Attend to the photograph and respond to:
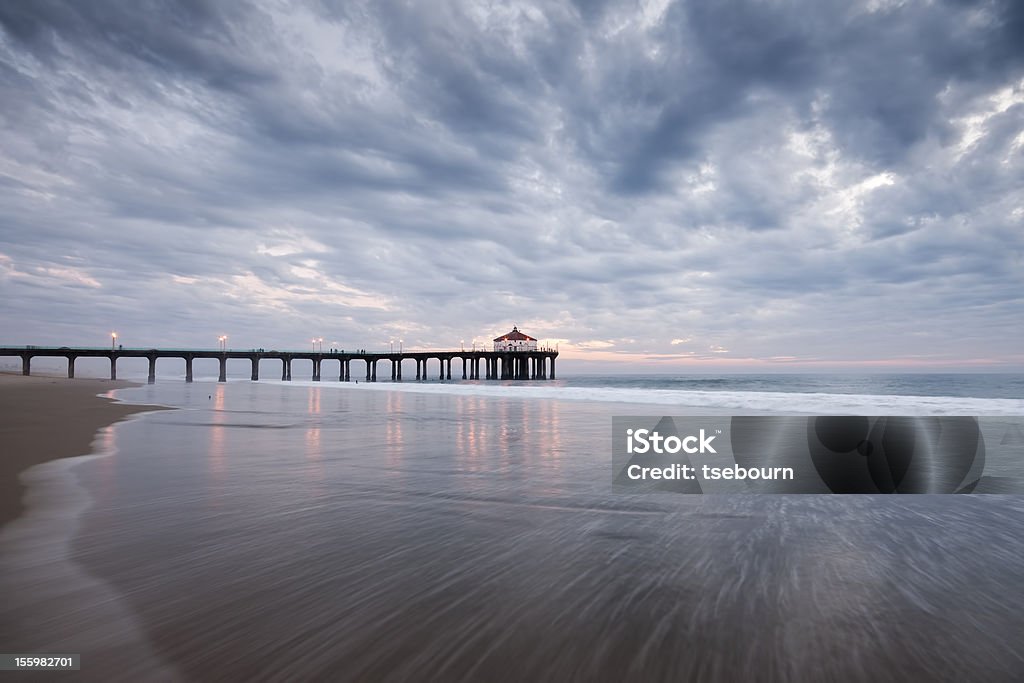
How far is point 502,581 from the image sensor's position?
4.10 metres

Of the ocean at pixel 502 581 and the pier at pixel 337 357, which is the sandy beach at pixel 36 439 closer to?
the ocean at pixel 502 581

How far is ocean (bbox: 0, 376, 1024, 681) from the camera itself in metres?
2.89

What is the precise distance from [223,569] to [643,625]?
3495mm

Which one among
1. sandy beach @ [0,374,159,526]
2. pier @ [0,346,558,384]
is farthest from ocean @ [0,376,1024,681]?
pier @ [0,346,558,384]

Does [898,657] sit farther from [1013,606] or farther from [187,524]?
[187,524]

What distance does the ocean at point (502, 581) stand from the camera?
9.50 feet

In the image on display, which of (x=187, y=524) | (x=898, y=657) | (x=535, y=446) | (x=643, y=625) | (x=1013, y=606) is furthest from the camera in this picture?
(x=535, y=446)

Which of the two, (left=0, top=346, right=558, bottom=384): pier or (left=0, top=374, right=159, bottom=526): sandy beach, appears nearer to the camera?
(left=0, top=374, right=159, bottom=526): sandy beach

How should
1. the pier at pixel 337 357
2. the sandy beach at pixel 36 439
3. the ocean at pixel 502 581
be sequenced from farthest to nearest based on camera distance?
the pier at pixel 337 357, the sandy beach at pixel 36 439, the ocean at pixel 502 581

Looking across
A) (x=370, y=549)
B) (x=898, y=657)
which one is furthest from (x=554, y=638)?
(x=370, y=549)

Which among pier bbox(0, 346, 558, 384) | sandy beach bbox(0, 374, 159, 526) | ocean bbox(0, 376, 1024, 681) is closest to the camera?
ocean bbox(0, 376, 1024, 681)

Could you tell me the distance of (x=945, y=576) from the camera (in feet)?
14.3

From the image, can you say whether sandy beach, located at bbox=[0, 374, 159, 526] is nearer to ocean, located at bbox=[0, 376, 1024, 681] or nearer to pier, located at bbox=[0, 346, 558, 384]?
ocean, located at bbox=[0, 376, 1024, 681]

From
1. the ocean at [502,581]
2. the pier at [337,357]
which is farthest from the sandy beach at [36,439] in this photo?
the pier at [337,357]
